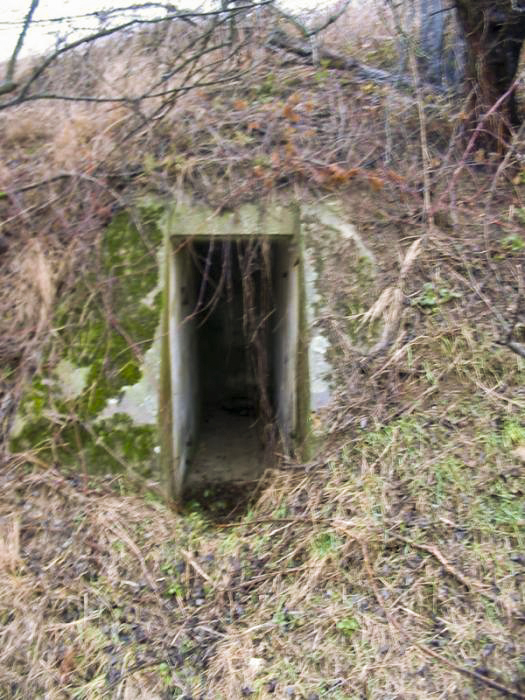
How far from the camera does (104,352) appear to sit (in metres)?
3.89

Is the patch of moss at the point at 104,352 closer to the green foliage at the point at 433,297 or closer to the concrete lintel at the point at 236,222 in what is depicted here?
the concrete lintel at the point at 236,222

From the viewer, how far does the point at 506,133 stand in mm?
4500

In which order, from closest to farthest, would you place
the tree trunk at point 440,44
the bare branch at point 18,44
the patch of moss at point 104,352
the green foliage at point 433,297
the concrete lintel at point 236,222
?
the bare branch at point 18,44, the patch of moss at point 104,352, the green foliage at point 433,297, the concrete lintel at point 236,222, the tree trunk at point 440,44

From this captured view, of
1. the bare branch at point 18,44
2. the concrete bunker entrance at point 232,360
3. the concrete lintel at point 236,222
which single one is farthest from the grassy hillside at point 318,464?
the bare branch at point 18,44

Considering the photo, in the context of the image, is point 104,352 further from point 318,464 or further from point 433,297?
point 433,297

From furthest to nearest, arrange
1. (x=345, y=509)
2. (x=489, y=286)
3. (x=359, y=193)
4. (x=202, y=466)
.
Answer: (x=202, y=466) < (x=359, y=193) < (x=489, y=286) < (x=345, y=509)

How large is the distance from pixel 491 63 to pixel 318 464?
324 centimetres

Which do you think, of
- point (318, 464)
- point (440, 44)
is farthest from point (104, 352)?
point (440, 44)

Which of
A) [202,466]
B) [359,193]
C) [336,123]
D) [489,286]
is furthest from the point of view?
[202,466]

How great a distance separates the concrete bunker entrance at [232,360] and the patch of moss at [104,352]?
295mm

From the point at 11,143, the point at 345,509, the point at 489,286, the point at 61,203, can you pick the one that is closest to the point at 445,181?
the point at 489,286

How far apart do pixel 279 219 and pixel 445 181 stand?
1.27m

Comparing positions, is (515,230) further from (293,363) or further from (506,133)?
(293,363)

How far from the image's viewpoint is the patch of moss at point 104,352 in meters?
3.71
